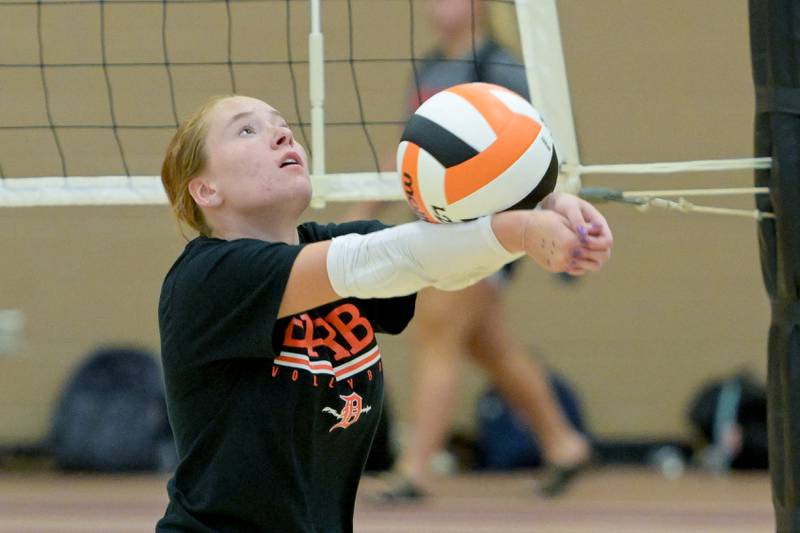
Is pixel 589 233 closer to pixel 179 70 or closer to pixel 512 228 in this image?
pixel 512 228

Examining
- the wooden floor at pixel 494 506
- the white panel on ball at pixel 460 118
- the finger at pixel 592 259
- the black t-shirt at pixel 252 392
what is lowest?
the wooden floor at pixel 494 506

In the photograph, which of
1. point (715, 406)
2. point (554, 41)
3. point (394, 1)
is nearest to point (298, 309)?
point (554, 41)

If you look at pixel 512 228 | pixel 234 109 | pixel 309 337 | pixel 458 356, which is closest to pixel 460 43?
pixel 458 356

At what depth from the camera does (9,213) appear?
667cm

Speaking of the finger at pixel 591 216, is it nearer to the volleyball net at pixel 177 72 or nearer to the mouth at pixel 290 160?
the mouth at pixel 290 160

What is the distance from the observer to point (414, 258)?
6.93 feet

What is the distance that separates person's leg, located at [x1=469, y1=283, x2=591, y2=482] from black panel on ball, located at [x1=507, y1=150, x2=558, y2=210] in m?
2.97

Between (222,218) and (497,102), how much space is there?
60 centimetres

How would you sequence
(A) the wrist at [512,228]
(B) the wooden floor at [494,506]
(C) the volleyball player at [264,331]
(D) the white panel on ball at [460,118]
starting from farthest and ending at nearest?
(B) the wooden floor at [494,506] < (C) the volleyball player at [264,331] < (D) the white panel on ball at [460,118] < (A) the wrist at [512,228]

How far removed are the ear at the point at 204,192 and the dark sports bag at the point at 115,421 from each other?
150 inches

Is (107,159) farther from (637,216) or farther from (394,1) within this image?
(637,216)

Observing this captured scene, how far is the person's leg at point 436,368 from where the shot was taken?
4.99m

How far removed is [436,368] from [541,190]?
117 inches

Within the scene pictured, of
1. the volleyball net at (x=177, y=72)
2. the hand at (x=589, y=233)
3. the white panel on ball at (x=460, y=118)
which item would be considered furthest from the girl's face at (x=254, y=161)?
the volleyball net at (x=177, y=72)
